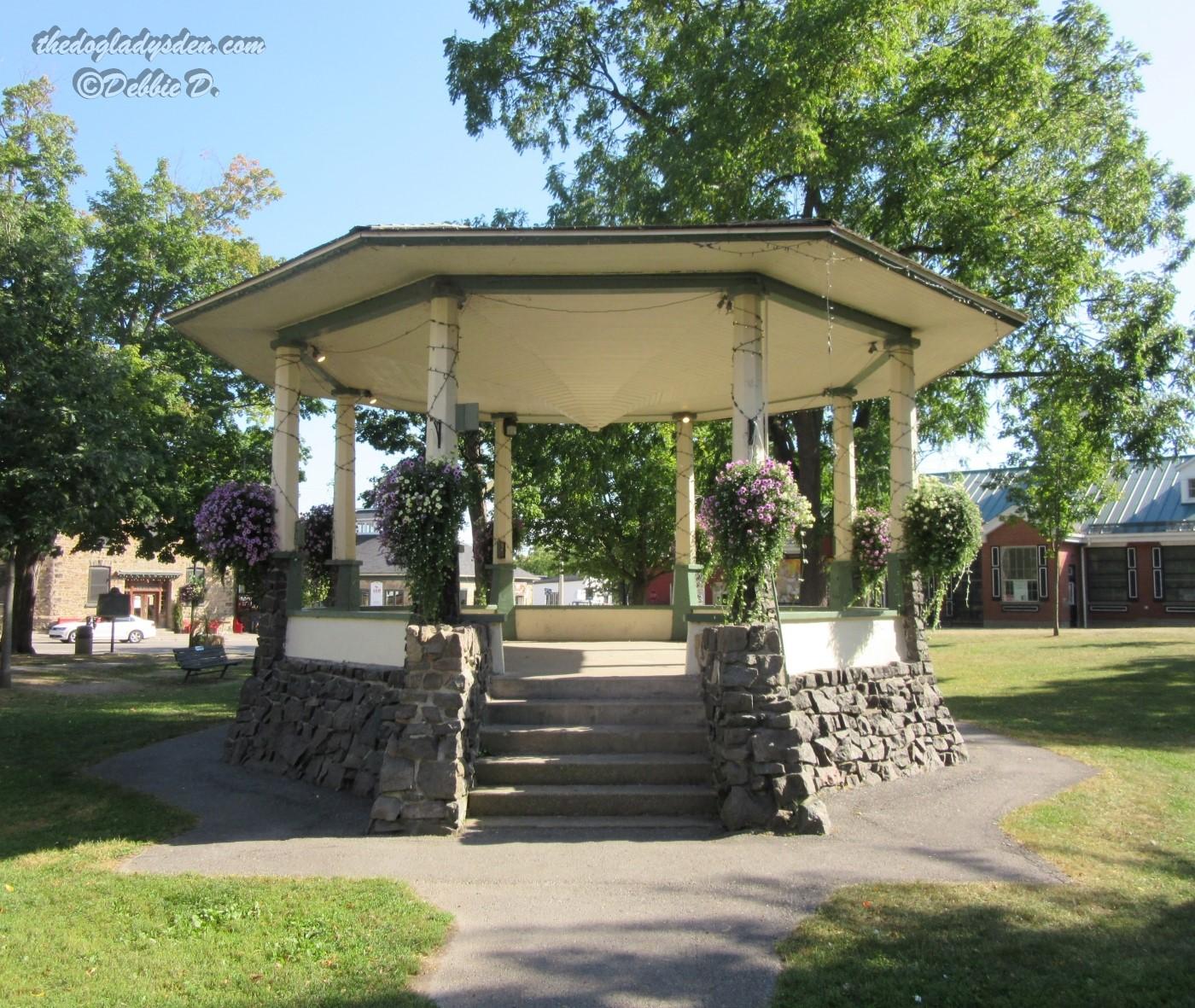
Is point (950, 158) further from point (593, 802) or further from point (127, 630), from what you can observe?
point (127, 630)

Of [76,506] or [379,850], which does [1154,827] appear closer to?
[379,850]

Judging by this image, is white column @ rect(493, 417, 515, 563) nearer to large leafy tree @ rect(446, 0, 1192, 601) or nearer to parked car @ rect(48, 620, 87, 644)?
large leafy tree @ rect(446, 0, 1192, 601)

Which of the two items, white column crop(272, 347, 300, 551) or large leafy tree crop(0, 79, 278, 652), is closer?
white column crop(272, 347, 300, 551)

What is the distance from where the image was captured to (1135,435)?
1360 centimetres

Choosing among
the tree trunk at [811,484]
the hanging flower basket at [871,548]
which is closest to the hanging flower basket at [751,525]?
the hanging flower basket at [871,548]

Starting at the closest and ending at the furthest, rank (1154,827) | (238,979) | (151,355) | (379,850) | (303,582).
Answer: (238,979)
(379,850)
(1154,827)
(303,582)
(151,355)

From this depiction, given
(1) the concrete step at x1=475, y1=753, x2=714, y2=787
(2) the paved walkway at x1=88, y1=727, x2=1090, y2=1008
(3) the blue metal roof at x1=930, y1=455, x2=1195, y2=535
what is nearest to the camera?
(2) the paved walkway at x1=88, y1=727, x2=1090, y2=1008

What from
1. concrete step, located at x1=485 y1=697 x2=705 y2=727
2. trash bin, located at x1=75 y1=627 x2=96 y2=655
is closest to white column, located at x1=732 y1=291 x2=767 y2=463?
concrete step, located at x1=485 y1=697 x2=705 y2=727

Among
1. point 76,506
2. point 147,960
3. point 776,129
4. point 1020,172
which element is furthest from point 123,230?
point 147,960

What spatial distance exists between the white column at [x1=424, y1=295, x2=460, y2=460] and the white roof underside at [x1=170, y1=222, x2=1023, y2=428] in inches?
8.9

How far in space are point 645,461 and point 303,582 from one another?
12.4m

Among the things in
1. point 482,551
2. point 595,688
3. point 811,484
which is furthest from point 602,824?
point 482,551

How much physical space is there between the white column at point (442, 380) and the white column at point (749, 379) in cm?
220

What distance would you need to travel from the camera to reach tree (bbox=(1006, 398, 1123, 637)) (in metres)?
16.8
